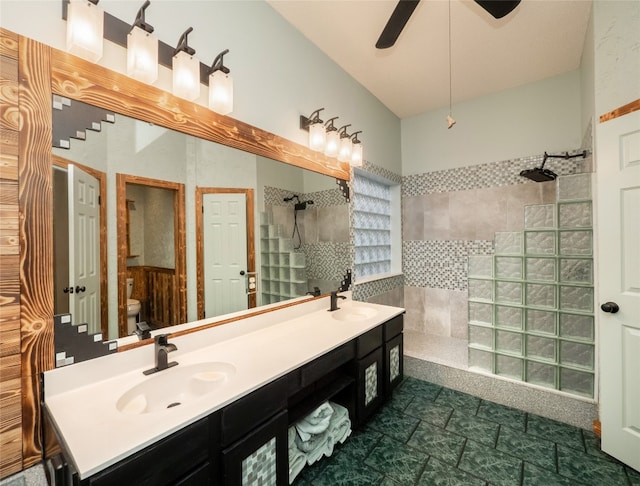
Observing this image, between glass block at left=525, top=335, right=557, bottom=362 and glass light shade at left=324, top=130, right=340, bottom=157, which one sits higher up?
glass light shade at left=324, top=130, right=340, bottom=157

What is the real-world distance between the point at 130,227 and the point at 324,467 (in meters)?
1.64

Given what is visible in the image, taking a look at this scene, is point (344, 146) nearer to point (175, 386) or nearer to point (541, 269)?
point (541, 269)

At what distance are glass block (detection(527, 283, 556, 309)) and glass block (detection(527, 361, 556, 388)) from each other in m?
0.45

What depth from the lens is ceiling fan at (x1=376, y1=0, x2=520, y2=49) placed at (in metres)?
1.40

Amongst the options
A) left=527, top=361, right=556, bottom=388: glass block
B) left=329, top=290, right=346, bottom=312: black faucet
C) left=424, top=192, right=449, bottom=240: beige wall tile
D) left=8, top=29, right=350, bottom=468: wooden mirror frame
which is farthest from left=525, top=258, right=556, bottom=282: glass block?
left=8, top=29, right=350, bottom=468: wooden mirror frame

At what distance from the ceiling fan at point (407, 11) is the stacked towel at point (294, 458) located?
230 cm

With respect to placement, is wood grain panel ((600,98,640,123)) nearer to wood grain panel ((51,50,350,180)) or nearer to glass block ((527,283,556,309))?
glass block ((527,283,556,309))

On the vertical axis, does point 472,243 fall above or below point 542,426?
above

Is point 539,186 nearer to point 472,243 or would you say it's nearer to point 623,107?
point 472,243

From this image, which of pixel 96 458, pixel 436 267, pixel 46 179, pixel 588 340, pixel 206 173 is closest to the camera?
pixel 96 458

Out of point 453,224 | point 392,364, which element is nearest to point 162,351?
point 392,364

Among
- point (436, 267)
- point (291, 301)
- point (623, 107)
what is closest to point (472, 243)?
point (436, 267)

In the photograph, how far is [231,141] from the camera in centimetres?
160

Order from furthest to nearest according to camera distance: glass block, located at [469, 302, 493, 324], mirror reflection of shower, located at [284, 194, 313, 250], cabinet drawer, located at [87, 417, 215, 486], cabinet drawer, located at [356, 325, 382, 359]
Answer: glass block, located at [469, 302, 493, 324]
mirror reflection of shower, located at [284, 194, 313, 250]
cabinet drawer, located at [356, 325, 382, 359]
cabinet drawer, located at [87, 417, 215, 486]
